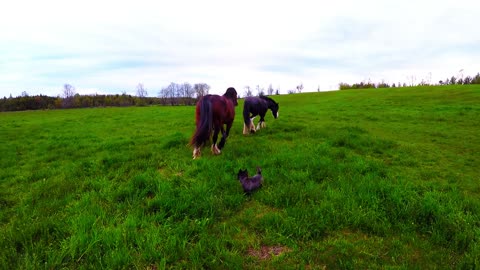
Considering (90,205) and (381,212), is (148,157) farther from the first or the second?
(381,212)

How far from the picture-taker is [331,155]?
773 cm

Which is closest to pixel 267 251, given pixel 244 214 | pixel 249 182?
pixel 244 214

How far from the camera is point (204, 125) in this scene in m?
6.80

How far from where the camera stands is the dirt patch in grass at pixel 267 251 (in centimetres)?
338

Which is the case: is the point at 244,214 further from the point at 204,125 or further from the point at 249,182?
the point at 204,125

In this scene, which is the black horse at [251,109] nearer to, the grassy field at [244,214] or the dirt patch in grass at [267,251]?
the grassy field at [244,214]

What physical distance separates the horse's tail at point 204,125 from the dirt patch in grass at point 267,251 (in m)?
3.76

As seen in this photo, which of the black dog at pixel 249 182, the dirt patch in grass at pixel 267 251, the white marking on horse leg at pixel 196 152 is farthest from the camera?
the white marking on horse leg at pixel 196 152

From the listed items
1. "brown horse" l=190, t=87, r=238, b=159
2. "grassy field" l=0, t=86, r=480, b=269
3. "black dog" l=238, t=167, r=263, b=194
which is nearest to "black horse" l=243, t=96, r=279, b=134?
"brown horse" l=190, t=87, r=238, b=159

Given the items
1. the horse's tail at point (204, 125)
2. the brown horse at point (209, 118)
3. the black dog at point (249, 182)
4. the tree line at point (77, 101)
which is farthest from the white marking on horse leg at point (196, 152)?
the tree line at point (77, 101)

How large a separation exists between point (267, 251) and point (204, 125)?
3946 mm

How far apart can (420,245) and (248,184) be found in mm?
2762

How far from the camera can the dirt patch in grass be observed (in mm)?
3383

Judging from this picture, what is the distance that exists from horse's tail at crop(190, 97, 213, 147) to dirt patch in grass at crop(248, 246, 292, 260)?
12.3ft
